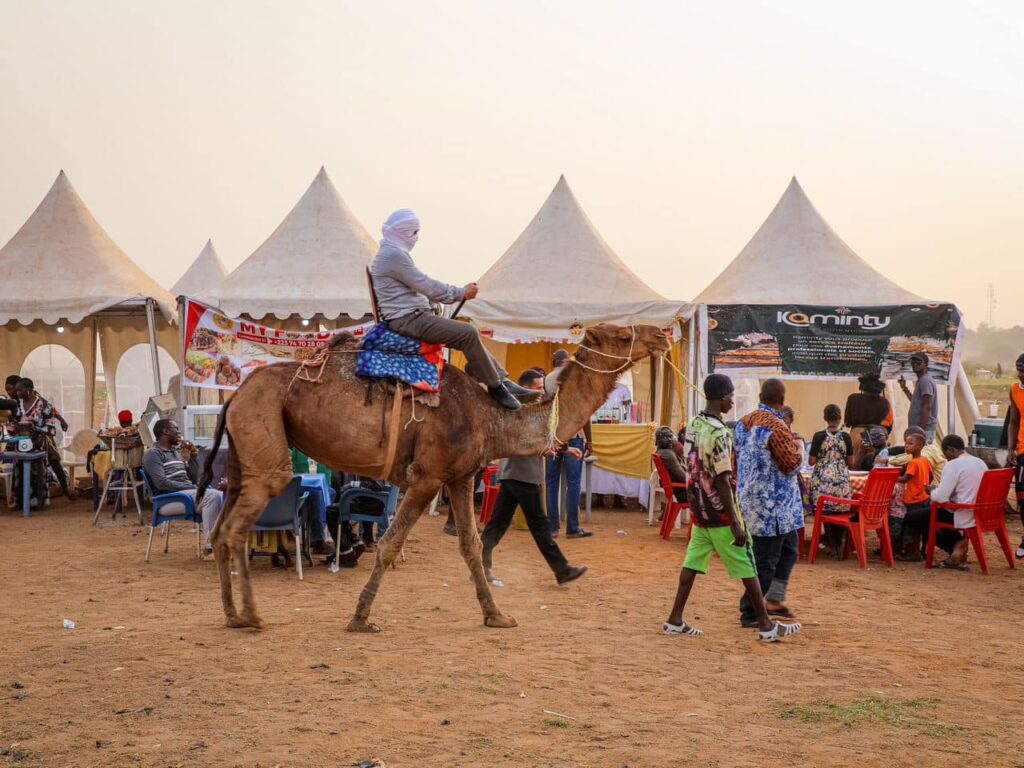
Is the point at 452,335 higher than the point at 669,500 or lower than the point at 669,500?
higher

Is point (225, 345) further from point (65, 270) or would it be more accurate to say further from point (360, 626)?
point (360, 626)

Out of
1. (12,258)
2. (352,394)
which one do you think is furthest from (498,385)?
(12,258)

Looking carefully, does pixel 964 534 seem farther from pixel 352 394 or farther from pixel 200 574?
pixel 200 574

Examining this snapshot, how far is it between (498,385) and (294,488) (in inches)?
118

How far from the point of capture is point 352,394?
23.4 ft

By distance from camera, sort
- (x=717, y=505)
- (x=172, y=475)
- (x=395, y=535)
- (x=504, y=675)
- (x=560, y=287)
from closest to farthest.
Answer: (x=504, y=675) < (x=717, y=505) < (x=395, y=535) < (x=172, y=475) < (x=560, y=287)

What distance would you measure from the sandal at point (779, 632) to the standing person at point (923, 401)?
7.02m

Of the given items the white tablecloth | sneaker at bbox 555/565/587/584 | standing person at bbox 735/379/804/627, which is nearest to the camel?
standing person at bbox 735/379/804/627

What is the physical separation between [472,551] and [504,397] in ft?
3.73

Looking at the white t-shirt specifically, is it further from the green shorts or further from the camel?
the camel

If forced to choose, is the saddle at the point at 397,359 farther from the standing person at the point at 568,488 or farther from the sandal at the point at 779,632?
the standing person at the point at 568,488

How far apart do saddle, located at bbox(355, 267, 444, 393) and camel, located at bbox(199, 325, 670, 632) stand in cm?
11

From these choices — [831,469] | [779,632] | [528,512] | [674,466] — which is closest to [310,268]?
[674,466]

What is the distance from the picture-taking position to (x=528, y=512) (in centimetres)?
893
